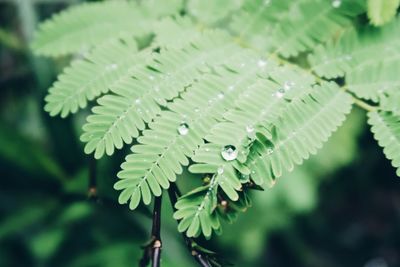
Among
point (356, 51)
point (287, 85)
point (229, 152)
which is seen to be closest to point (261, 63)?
point (287, 85)

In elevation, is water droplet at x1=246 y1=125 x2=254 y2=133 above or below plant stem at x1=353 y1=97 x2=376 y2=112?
below

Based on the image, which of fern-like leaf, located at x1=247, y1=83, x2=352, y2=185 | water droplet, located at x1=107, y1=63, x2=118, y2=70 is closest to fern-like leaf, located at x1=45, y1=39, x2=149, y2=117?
water droplet, located at x1=107, y1=63, x2=118, y2=70

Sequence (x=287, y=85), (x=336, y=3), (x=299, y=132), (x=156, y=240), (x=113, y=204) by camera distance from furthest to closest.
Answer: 1. (x=113, y=204)
2. (x=336, y=3)
3. (x=287, y=85)
4. (x=299, y=132)
5. (x=156, y=240)

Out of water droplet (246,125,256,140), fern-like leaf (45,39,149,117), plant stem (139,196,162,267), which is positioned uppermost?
water droplet (246,125,256,140)

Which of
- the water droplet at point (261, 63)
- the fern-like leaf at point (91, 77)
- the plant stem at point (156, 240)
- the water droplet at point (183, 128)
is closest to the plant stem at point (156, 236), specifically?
the plant stem at point (156, 240)

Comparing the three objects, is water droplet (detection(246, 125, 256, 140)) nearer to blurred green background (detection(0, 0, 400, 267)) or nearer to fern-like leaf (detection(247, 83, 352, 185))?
fern-like leaf (detection(247, 83, 352, 185))

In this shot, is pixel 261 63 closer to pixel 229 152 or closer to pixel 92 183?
pixel 229 152

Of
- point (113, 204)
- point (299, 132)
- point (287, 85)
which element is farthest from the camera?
point (113, 204)
